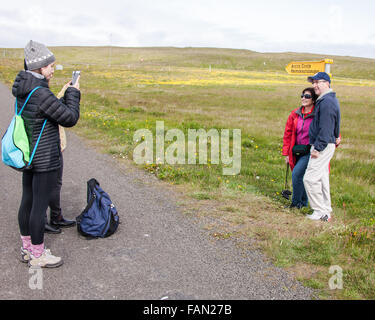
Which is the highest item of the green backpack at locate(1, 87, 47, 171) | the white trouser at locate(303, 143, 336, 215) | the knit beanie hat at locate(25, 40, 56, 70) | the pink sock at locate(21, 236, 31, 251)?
the knit beanie hat at locate(25, 40, 56, 70)

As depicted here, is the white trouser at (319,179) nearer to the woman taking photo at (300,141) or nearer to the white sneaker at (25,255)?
the woman taking photo at (300,141)

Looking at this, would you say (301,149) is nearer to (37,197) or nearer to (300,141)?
(300,141)

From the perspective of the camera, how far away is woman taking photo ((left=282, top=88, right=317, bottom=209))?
18.4ft

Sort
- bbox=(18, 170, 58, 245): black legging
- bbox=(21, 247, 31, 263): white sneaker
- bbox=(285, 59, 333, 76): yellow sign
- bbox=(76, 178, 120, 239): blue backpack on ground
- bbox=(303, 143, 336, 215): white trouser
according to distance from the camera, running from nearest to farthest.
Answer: bbox=(18, 170, 58, 245): black legging
bbox=(21, 247, 31, 263): white sneaker
bbox=(76, 178, 120, 239): blue backpack on ground
bbox=(303, 143, 336, 215): white trouser
bbox=(285, 59, 333, 76): yellow sign

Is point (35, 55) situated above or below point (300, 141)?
above

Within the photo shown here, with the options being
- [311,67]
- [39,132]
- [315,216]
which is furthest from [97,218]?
[311,67]

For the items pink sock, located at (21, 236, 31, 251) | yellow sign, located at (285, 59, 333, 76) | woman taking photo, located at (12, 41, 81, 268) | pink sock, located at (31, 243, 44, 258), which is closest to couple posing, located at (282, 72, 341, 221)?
yellow sign, located at (285, 59, 333, 76)

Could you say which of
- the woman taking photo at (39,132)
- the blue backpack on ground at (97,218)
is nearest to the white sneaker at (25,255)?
the woman taking photo at (39,132)

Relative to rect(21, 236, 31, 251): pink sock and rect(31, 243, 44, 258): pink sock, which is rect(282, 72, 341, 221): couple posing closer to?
rect(31, 243, 44, 258): pink sock

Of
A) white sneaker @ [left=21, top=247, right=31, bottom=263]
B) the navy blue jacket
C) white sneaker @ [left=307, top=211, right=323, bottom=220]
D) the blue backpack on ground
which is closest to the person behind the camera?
white sneaker @ [left=21, top=247, right=31, bottom=263]

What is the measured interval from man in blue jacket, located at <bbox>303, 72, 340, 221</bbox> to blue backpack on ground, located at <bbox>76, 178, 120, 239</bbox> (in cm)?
299

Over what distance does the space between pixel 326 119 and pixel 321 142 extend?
342 millimetres

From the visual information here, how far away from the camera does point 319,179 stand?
531cm
